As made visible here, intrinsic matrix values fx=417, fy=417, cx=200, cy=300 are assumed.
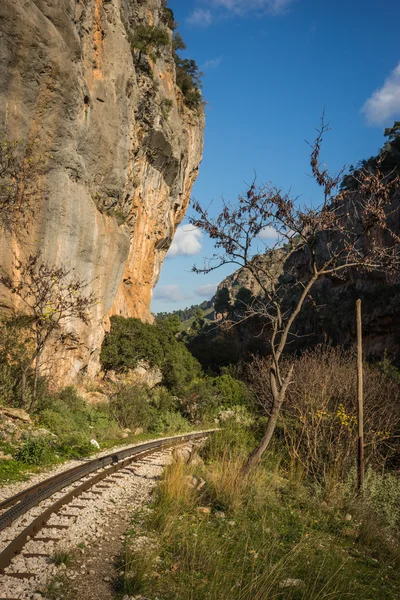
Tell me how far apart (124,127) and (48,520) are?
23904 millimetres

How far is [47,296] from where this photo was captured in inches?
703

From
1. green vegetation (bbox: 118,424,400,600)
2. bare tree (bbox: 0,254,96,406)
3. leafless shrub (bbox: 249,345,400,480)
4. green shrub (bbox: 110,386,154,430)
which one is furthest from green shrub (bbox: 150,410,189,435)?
green vegetation (bbox: 118,424,400,600)

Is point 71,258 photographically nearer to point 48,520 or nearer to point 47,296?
point 47,296

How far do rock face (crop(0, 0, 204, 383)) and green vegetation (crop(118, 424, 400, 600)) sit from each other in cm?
1328

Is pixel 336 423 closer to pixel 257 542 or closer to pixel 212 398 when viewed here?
pixel 257 542

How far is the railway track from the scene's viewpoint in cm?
465

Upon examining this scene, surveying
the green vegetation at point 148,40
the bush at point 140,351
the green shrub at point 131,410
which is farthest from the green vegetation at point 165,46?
the green shrub at point 131,410

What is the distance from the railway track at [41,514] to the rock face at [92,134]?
10453mm

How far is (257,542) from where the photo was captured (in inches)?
227

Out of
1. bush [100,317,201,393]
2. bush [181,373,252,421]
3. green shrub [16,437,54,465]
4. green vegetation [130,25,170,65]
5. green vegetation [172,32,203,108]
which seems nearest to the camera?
green shrub [16,437,54,465]

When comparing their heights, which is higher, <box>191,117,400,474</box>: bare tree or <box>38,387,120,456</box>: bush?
<box>191,117,400,474</box>: bare tree

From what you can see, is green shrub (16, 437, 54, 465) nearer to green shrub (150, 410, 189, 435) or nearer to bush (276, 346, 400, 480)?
bush (276, 346, 400, 480)

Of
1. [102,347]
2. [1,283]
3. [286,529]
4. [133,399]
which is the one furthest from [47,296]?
[286,529]

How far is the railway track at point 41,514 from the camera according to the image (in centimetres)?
465
